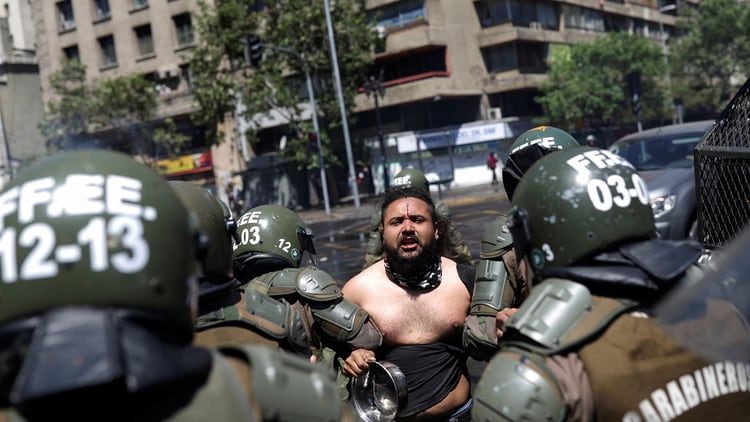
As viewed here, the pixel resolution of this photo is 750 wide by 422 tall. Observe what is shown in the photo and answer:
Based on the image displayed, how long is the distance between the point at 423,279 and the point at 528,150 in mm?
826

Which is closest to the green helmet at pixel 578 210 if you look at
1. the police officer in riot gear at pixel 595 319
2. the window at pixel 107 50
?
the police officer in riot gear at pixel 595 319

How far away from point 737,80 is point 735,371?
62823 mm

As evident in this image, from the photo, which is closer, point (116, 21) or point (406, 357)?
point (406, 357)

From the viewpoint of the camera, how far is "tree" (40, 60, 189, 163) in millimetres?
35938

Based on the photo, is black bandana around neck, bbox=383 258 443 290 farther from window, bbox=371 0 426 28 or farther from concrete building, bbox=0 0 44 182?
concrete building, bbox=0 0 44 182

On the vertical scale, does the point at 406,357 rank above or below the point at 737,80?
below

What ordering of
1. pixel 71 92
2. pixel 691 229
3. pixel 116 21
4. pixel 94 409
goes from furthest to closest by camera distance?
pixel 116 21
pixel 71 92
pixel 691 229
pixel 94 409

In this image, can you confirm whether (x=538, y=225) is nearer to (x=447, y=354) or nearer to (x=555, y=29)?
(x=447, y=354)

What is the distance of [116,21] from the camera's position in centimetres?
4319

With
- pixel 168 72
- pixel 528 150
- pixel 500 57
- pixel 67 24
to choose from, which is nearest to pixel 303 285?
pixel 528 150

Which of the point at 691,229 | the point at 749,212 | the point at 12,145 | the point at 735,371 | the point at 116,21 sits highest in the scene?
the point at 116,21

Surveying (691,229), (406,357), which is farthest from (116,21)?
(406,357)

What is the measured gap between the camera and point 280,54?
31734 millimetres

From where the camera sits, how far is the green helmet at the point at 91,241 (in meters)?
1.47
